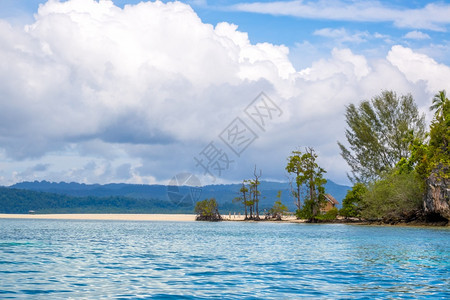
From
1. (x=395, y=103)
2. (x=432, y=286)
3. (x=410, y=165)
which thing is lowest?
(x=432, y=286)

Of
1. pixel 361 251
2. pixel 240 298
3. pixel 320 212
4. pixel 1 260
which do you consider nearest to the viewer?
pixel 240 298

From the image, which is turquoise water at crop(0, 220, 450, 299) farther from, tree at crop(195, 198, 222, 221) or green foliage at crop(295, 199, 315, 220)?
tree at crop(195, 198, 222, 221)

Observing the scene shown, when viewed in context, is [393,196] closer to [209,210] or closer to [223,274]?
[209,210]

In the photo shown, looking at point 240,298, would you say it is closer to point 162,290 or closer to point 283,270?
point 162,290

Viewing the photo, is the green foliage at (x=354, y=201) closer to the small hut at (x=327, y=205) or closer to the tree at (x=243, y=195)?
the small hut at (x=327, y=205)

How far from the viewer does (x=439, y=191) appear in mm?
56469

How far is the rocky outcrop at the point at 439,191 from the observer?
55906 millimetres

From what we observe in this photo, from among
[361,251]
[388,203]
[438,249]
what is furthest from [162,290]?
[388,203]

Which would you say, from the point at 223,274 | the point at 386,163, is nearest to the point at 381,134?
the point at 386,163

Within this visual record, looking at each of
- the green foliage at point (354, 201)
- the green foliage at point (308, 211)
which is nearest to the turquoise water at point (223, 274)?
the green foliage at point (354, 201)

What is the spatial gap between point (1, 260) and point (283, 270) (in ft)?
42.8

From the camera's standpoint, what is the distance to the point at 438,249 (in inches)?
1180

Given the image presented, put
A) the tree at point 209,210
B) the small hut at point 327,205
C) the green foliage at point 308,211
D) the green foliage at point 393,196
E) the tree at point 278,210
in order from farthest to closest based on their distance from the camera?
1. the tree at point 209,210
2. the tree at point 278,210
3. the small hut at point 327,205
4. the green foliage at point 308,211
5. the green foliage at point 393,196

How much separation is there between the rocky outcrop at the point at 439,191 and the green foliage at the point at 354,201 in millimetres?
16546
